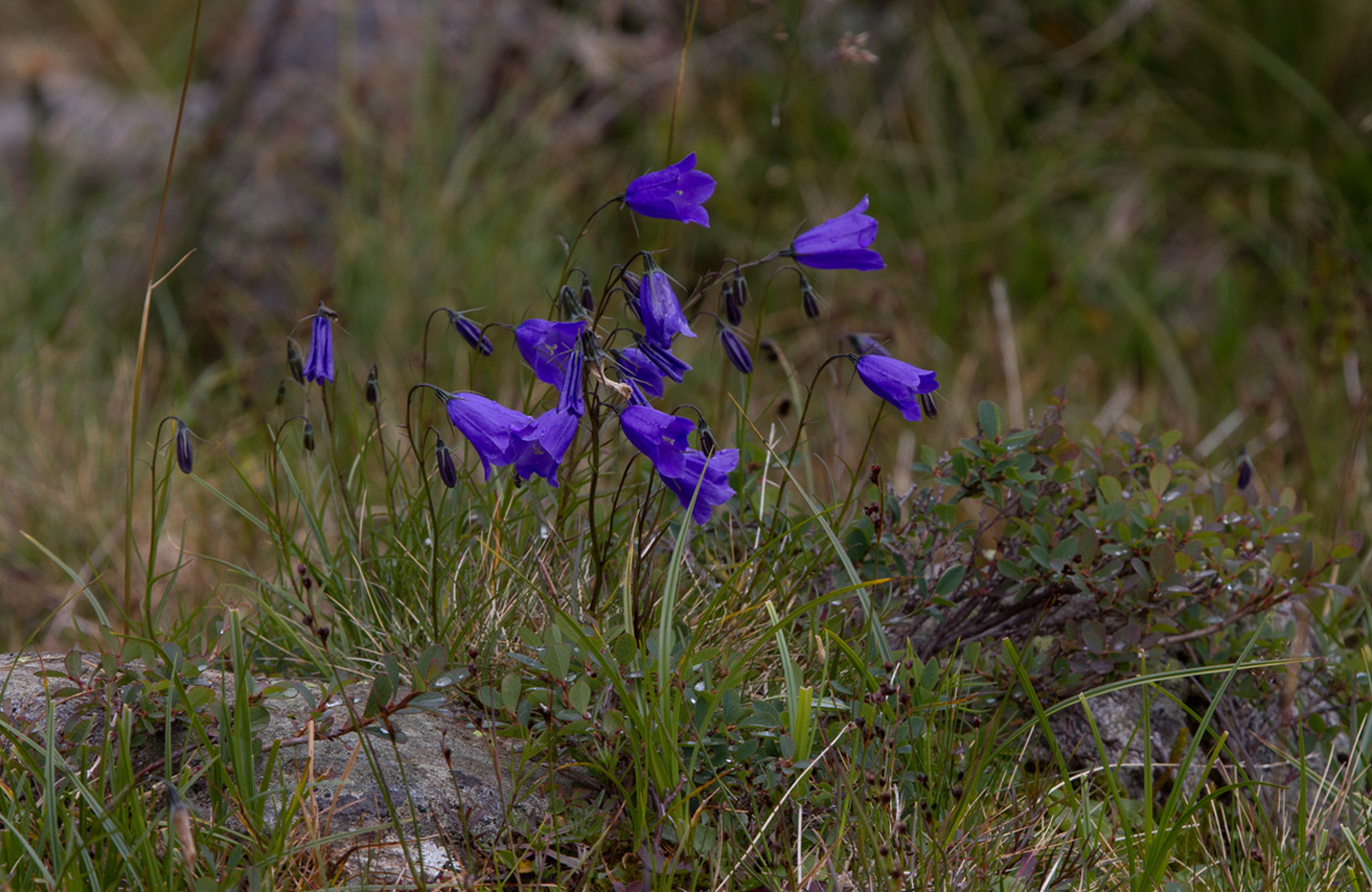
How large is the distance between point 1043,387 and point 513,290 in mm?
2346

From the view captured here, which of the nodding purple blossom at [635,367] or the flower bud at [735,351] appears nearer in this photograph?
the nodding purple blossom at [635,367]

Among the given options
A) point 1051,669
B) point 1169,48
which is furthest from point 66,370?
point 1169,48

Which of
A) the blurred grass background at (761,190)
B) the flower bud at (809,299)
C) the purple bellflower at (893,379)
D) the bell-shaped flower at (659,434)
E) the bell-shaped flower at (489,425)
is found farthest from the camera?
the blurred grass background at (761,190)

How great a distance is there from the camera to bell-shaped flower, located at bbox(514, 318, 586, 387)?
1947 millimetres

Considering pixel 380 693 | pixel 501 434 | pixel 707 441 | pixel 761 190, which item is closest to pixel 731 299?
pixel 707 441

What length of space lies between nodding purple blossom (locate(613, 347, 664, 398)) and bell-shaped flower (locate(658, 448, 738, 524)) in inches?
6.0

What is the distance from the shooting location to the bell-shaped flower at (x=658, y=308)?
196cm

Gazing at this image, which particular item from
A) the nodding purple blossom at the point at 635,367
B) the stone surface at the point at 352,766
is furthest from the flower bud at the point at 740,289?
the stone surface at the point at 352,766

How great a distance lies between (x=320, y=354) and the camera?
2174 millimetres

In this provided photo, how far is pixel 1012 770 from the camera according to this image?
2.24m

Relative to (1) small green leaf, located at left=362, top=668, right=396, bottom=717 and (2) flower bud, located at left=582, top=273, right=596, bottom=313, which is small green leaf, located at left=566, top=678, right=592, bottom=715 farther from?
(2) flower bud, located at left=582, top=273, right=596, bottom=313

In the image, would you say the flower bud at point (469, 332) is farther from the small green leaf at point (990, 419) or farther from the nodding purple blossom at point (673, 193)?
the small green leaf at point (990, 419)

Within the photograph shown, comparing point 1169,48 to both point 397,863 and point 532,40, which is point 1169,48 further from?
point 397,863

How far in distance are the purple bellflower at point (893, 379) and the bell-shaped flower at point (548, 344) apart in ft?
1.70
